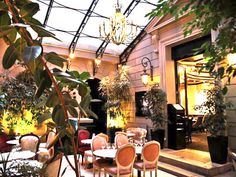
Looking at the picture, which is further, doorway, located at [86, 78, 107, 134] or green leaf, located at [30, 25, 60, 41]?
doorway, located at [86, 78, 107, 134]

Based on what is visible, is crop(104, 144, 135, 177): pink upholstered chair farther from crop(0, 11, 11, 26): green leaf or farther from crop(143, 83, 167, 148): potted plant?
crop(0, 11, 11, 26): green leaf

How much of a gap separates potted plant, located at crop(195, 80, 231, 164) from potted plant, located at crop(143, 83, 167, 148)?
6.10 feet

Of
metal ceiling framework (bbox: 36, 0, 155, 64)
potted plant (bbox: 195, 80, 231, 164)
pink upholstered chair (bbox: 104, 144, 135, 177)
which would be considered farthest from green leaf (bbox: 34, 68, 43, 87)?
metal ceiling framework (bbox: 36, 0, 155, 64)

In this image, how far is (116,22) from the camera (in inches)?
191

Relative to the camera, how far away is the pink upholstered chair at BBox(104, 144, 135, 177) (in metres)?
4.07

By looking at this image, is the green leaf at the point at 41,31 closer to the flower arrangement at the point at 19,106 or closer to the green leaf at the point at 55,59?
the green leaf at the point at 55,59

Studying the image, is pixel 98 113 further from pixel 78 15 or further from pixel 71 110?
pixel 71 110

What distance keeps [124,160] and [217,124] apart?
2.48m

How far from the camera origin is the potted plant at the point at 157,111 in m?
7.09

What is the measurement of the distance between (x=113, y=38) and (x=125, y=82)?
159 inches

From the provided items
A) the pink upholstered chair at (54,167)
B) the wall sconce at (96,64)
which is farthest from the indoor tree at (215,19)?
the wall sconce at (96,64)

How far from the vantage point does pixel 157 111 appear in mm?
7121

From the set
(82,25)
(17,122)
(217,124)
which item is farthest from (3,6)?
(82,25)

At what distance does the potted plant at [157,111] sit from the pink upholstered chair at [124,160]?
9.91 ft
